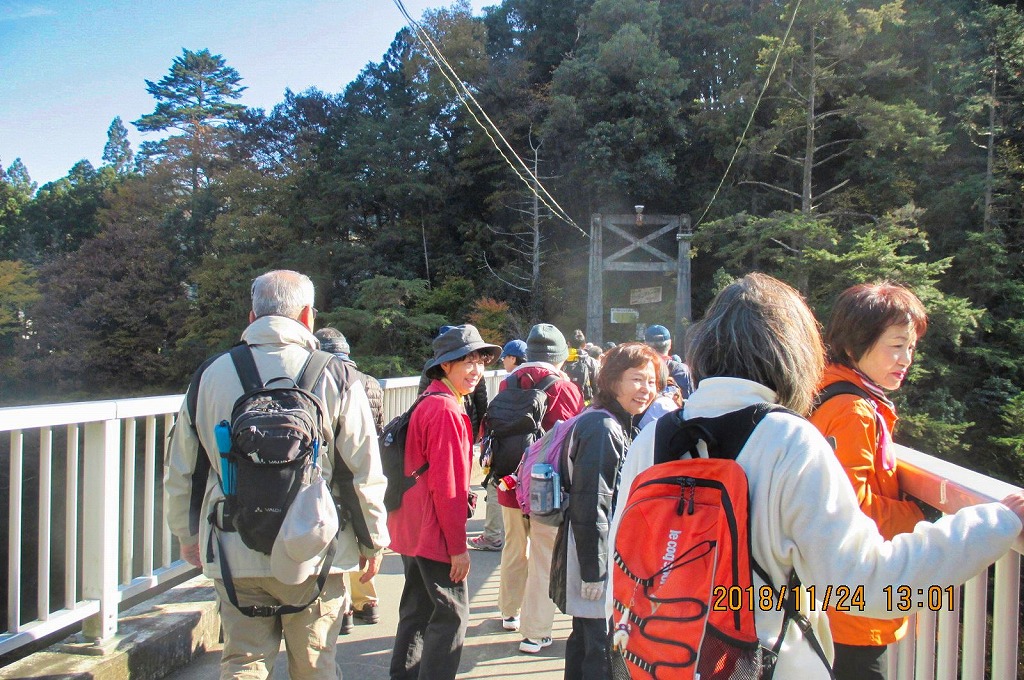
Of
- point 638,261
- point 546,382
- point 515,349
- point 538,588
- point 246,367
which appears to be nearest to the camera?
point 246,367

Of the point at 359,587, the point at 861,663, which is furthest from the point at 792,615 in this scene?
the point at 359,587

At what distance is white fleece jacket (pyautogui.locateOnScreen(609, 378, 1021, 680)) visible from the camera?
1279mm

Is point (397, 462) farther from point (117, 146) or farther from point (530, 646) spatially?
→ point (117, 146)

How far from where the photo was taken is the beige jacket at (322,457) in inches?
86.1

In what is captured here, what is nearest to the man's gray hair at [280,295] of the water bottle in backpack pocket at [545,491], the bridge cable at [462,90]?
the water bottle in backpack pocket at [545,491]

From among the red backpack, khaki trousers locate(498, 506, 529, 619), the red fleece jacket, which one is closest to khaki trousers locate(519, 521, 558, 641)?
khaki trousers locate(498, 506, 529, 619)

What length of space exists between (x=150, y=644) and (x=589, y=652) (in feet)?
6.22

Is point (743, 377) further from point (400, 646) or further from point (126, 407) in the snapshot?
point (126, 407)

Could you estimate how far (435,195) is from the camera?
2934 centimetres

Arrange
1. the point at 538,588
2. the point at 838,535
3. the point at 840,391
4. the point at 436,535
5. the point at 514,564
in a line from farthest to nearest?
the point at 514,564 → the point at 538,588 → the point at 436,535 → the point at 840,391 → the point at 838,535

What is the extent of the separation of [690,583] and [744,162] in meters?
23.7

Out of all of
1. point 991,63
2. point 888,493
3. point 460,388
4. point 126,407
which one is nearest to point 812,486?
point 888,493

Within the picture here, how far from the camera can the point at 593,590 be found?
8.45ft

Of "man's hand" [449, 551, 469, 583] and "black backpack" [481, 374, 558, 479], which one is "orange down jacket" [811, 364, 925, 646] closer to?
"man's hand" [449, 551, 469, 583]
